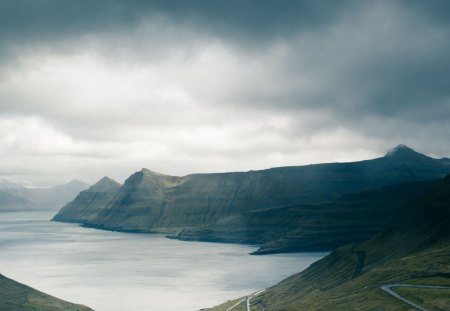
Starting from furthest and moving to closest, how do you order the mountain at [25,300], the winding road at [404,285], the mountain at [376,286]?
the mountain at [25,300], the mountain at [376,286], the winding road at [404,285]

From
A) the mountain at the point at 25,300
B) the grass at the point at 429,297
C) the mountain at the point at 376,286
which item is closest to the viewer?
the grass at the point at 429,297

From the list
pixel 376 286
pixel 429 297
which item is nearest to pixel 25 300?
pixel 376 286

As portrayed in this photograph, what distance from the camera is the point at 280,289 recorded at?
193 metres

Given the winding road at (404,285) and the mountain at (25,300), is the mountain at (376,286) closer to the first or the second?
the winding road at (404,285)

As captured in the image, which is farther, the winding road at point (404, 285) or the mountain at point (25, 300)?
the mountain at point (25, 300)

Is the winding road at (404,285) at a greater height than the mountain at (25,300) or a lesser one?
greater

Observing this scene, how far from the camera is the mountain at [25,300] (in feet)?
514


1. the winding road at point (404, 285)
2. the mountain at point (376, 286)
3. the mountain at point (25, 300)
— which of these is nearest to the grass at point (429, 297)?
the mountain at point (376, 286)

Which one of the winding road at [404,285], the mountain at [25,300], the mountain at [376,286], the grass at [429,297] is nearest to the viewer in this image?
the grass at [429,297]

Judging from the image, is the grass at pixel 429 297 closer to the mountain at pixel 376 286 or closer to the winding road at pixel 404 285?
the mountain at pixel 376 286

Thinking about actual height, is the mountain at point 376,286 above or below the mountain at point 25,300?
above

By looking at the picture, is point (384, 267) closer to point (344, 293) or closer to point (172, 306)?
point (344, 293)

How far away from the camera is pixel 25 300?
16512 cm

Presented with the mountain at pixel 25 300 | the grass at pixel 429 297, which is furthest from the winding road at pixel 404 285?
the mountain at pixel 25 300
